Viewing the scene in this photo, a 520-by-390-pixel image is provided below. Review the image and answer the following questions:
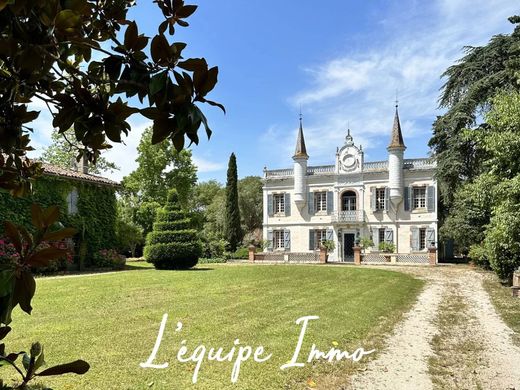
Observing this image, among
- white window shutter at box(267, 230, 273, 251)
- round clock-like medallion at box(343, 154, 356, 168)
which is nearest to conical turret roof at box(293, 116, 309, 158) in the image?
round clock-like medallion at box(343, 154, 356, 168)

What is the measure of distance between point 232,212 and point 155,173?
7018 millimetres

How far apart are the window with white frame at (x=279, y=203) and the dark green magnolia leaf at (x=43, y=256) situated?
31.7 m

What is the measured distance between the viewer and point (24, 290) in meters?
0.98

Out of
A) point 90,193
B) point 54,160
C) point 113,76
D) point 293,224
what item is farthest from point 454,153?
point 54,160

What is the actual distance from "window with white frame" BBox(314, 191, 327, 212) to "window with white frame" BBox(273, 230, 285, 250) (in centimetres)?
358

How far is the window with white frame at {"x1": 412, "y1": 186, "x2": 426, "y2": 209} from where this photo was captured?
2842 centimetres

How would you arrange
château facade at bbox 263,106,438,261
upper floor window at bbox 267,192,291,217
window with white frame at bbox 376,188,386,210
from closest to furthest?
1. château facade at bbox 263,106,438,261
2. window with white frame at bbox 376,188,386,210
3. upper floor window at bbox 267,192,291,217

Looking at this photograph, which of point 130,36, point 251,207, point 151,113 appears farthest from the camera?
point 251,207

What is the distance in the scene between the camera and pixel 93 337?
601 cm

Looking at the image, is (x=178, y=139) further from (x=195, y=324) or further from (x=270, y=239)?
(x=270, y=239)

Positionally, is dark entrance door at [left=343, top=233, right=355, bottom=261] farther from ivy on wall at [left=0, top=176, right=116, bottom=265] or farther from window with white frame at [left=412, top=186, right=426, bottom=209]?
ivy on wall at [left=0, top=176, right=116, bottom=265]

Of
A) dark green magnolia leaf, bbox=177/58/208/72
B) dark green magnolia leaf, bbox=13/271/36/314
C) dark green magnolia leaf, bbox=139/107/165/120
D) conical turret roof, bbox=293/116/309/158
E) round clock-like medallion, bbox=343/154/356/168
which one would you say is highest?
conical turret roof, bbox=293/116/309/158

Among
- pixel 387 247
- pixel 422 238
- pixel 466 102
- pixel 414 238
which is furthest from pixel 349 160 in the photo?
pixel 466 102

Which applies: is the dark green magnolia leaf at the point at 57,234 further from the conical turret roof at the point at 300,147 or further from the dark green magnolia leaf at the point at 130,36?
the conical turret roof at the point at 300,147
